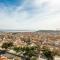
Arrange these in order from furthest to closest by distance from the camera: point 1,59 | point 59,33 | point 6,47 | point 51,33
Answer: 1. point 51,33
2. point 59,33
3. point 6,47
4. point 1,59

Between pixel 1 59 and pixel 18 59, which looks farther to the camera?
pixel 18 59

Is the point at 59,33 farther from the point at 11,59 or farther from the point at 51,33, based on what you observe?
the point at 11,59

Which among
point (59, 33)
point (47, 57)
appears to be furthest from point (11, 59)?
point (59, 33)

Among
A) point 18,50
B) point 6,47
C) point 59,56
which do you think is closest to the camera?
point 59,56

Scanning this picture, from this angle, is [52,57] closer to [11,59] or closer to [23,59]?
[23,59]

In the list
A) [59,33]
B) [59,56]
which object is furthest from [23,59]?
[59,33]

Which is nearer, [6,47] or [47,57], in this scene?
[47,57]

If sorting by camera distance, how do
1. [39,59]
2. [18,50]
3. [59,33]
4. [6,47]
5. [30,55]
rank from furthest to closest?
1. [59,33]
2. [6,47]
3. [18,50]
4. [39,59]
5. [30,55]

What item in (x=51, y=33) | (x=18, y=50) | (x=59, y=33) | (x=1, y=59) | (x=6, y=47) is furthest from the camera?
(x=51, y=33)
